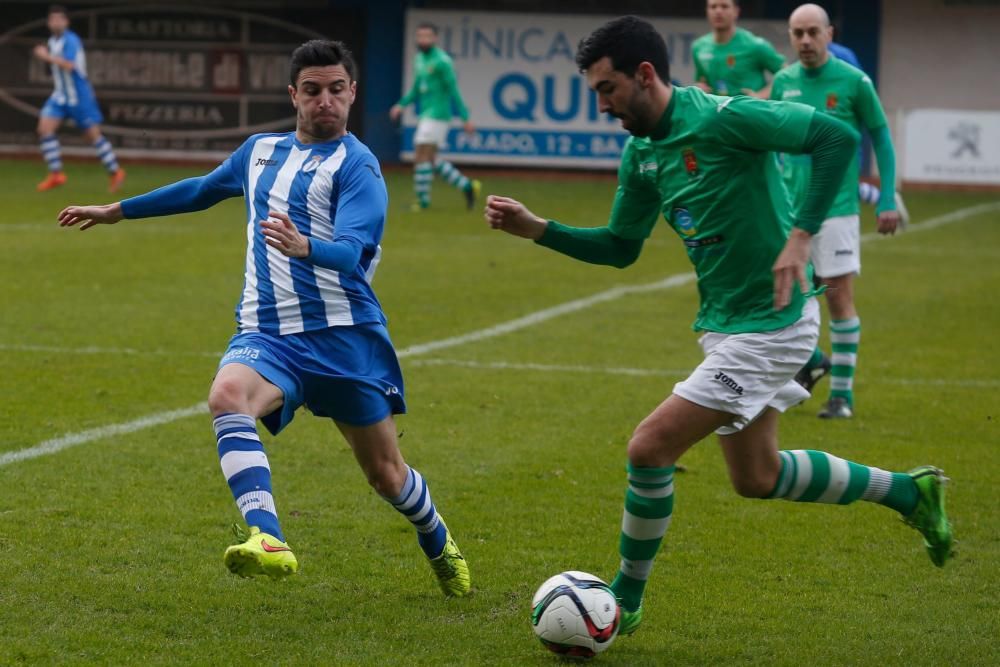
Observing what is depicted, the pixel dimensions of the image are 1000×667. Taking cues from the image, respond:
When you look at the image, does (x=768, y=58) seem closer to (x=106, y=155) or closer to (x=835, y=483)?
(x=835, y=483)

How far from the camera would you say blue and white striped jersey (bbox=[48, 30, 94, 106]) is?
2069 centimetres

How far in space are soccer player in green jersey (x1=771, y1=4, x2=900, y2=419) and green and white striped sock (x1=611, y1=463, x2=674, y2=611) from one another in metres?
3.68

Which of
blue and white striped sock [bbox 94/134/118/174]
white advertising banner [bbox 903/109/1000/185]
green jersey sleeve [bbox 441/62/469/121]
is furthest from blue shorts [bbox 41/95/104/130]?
white advertising banner [bbox 903/109/1000/185]

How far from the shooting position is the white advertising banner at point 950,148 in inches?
926

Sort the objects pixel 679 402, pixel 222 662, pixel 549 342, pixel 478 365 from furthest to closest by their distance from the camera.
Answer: pixel 549 342
pixel 478 365
pixel 679 402
pixel 222 662

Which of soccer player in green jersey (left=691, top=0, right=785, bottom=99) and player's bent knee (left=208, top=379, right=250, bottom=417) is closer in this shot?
player's bent knee (left=208, top=379, right=250, bottom=417)

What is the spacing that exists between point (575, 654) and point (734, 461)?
816 millimetres

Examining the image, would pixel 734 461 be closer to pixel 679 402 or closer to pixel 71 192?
pixel 679 402

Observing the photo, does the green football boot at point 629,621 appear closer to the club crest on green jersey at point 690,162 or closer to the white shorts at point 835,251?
the club crest on green jersey at point 690,162

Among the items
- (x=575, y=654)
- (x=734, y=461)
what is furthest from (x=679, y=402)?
(x=575, y=654)

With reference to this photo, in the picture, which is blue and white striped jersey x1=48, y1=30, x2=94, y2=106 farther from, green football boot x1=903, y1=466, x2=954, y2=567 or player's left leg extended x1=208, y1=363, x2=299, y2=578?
green football boot x1=903, y1=466, x2=954, y2=567

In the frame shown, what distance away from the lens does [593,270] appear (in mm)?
14484

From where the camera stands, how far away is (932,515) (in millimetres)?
5055

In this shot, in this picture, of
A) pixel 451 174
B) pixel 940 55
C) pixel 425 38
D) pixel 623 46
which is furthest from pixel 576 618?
pixel 940 55
